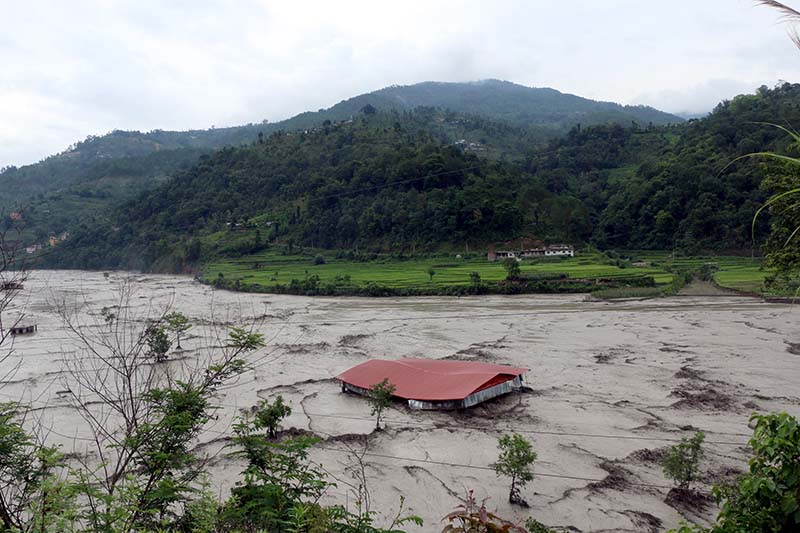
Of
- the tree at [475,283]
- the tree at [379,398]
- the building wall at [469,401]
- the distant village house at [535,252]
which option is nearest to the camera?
the tree at [379,398]

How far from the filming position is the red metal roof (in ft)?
45.3

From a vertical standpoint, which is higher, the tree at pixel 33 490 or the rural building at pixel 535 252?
the rural building at pixel 535 252

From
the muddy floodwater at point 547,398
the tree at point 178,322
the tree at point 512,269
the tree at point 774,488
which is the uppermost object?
the tree at point 178,322

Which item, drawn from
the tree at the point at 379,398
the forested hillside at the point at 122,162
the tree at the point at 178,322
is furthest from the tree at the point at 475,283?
the forested hillside at the point at 122,162

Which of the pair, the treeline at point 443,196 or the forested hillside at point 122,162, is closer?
the treeline at point 443,196

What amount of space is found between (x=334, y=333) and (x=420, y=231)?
28.8m

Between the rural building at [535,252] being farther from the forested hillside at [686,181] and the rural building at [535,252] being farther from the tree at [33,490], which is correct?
the tree at [33,490]

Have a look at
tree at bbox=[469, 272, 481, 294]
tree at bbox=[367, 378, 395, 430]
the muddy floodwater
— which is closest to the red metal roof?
the muddy floodwater

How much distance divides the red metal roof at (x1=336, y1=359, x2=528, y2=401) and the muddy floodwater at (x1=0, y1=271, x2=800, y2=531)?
54cm

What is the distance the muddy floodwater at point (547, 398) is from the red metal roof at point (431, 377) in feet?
Result: 1.77

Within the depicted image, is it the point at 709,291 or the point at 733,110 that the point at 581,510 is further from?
the point at 733,110

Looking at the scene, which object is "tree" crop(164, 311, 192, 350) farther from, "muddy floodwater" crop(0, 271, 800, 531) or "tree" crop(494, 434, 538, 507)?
"tree" crop(494, 434, 538, 507)

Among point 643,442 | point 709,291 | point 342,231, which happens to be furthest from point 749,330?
point 342,231

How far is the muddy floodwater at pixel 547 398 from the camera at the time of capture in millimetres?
9578
